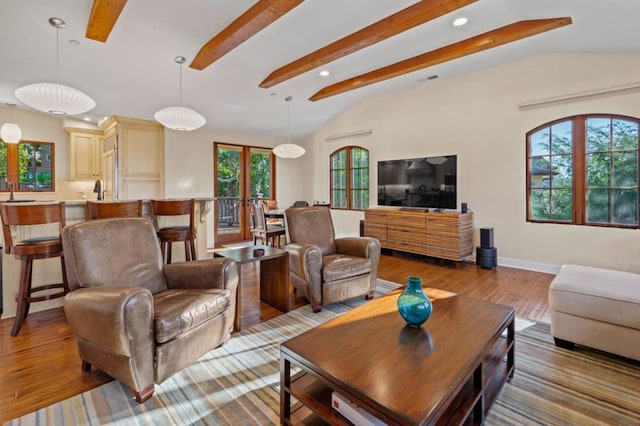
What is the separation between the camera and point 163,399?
1.73 meters

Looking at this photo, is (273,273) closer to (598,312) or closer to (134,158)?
(598,312)

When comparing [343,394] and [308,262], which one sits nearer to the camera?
[343,394]

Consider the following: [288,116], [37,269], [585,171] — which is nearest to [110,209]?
[37,269]

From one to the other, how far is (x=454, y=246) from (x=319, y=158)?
13.6 ft

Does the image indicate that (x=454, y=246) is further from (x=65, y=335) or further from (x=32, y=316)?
(x=32, y=316)

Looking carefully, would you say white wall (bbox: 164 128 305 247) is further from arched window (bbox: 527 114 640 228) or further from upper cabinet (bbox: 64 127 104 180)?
arched window (bbox: 527 114 640 228)

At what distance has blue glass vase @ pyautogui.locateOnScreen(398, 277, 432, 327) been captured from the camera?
5.38 ft

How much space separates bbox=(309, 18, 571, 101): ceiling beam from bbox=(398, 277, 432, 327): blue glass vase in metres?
3.44

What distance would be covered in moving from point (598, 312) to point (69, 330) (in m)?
4.10

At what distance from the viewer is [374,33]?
341cm

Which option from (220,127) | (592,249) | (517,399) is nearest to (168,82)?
(220,127)

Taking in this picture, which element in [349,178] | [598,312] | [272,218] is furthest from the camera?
[349,178]

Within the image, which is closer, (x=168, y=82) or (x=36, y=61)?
(x=36, y=61)

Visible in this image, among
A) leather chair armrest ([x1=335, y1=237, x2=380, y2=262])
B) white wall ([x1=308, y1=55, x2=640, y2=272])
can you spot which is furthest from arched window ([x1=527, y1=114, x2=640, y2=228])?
leather chair armrest ([x1=335, y1=237, x2=380, y2=262])
